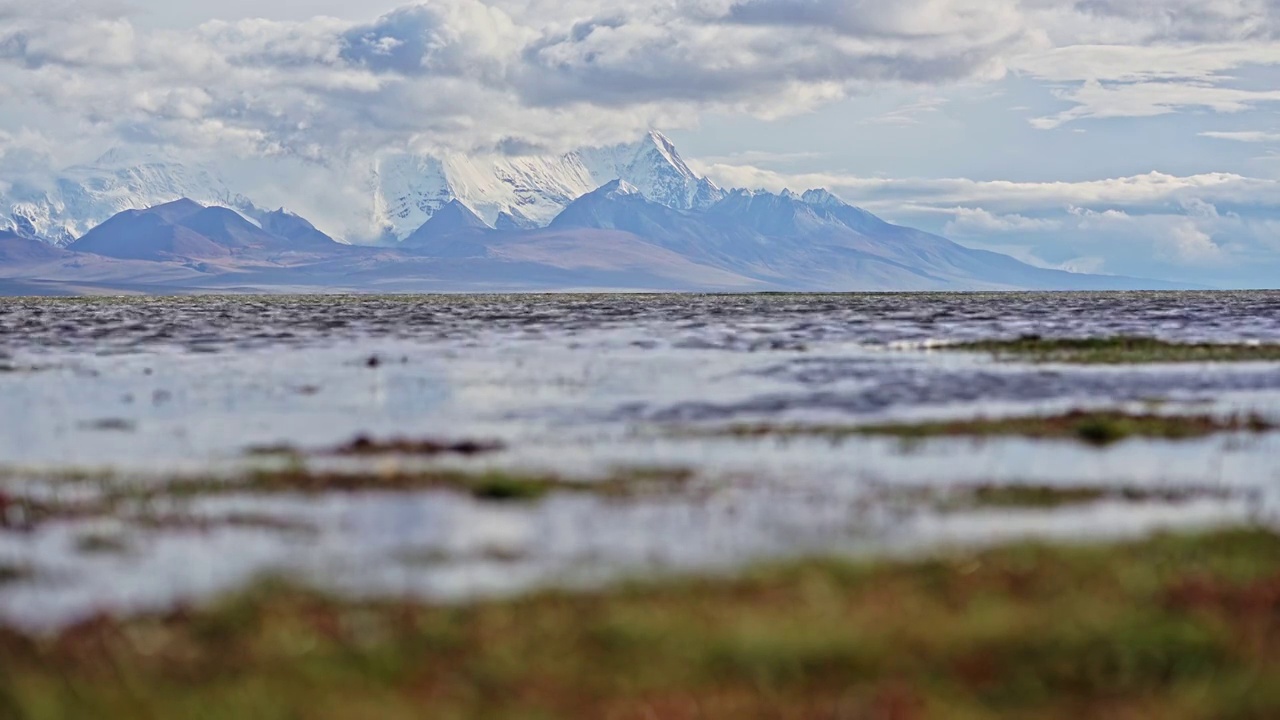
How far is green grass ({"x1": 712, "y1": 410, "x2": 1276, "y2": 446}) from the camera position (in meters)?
37.1

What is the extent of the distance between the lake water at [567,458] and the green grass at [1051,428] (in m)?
1.14

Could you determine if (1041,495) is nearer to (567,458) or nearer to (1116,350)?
(567,458)

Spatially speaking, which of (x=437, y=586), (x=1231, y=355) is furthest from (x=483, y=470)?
(x=1231, y=355)

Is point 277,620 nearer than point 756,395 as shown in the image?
Yes

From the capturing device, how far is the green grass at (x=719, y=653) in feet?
46.4

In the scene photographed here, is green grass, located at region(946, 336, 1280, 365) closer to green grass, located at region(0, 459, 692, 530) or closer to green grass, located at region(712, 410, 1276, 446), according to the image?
green grass, located at region(712, 410, 1276, 446)

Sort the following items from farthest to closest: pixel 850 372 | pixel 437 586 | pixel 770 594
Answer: pixel 850 372 < pixel 437 586 < pixel 770 594

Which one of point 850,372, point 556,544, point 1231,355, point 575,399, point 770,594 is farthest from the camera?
point 1231,355

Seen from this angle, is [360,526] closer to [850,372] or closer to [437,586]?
[437,586]

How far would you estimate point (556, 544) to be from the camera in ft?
75.7

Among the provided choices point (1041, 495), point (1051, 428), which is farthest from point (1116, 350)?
point (1041, 495)

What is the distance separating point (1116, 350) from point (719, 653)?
61.6 meters

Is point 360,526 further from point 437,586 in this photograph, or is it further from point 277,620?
point 277,620

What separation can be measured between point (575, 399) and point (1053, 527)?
85.1ft
